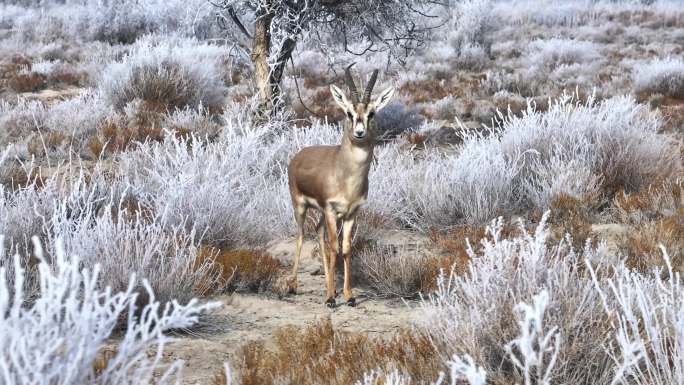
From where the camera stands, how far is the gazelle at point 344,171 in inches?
161

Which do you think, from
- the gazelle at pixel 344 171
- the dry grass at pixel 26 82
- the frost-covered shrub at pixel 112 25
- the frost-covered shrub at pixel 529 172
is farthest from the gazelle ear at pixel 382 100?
the frost-covered shrub at pixel 112 25

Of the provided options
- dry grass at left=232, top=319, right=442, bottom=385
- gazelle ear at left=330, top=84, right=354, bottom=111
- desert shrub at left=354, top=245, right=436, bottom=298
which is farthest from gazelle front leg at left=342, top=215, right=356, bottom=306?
dry grass at left=232, top=319, right=442, bottom=385

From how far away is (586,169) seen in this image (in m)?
6.76

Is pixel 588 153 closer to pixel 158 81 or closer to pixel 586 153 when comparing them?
pixel 586 153

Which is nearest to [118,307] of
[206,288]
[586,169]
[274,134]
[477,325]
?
[477,325]

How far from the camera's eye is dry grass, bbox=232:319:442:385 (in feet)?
9.79

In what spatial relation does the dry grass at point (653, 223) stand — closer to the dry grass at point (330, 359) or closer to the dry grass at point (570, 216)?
the dry grass at point (570, 216)

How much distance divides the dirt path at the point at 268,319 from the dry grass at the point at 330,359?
22 cm

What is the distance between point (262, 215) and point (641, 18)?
113ft

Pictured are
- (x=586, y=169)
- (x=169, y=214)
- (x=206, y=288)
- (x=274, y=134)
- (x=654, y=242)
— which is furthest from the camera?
(x=274, y=134)

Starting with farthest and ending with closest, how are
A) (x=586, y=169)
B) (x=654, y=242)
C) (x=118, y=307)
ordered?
(x=586, y=169) → (x=654, y=242) → (x=118, y=307)

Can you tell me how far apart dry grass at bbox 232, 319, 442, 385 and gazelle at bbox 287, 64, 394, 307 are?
0.97 m

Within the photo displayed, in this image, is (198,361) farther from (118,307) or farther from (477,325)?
(118,307)

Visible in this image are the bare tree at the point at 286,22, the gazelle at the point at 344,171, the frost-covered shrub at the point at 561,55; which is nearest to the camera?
the gazelle at the point at 344,171
